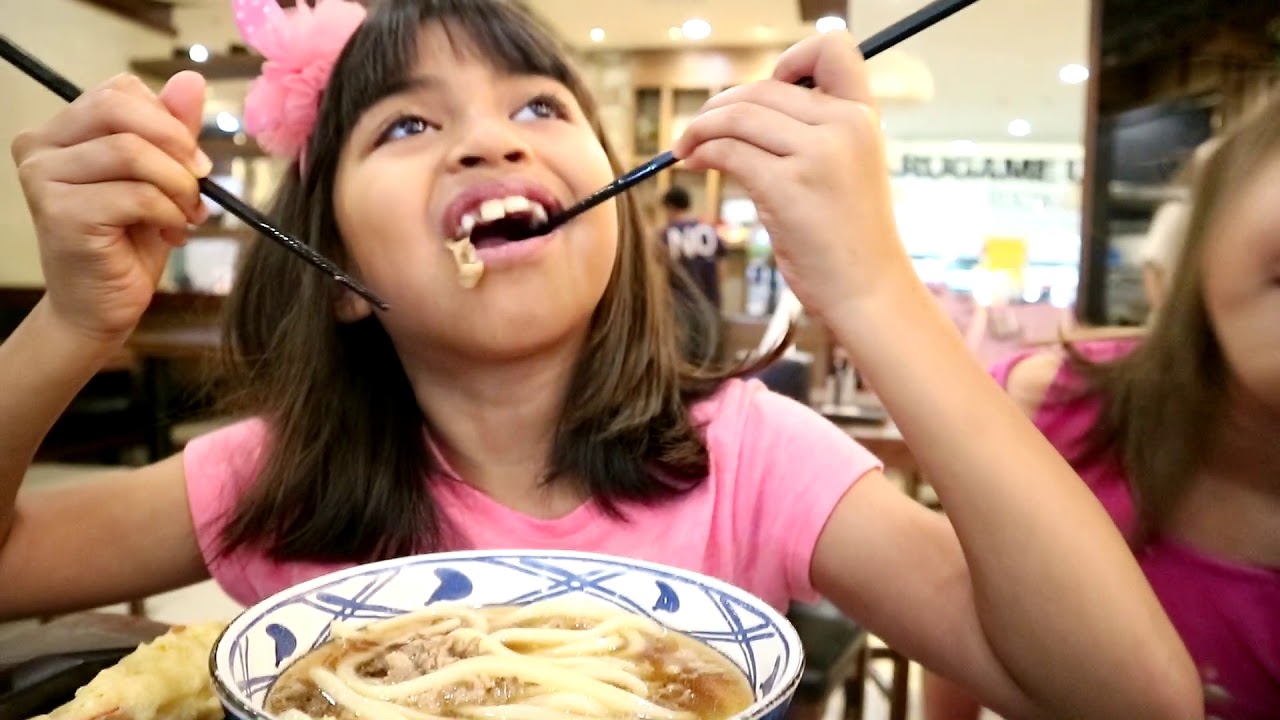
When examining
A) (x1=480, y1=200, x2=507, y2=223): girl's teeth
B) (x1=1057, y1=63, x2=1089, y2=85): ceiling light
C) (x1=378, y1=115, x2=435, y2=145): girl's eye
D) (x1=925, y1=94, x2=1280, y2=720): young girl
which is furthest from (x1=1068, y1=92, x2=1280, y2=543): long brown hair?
(x1=1057, y1=63, x2=1089, y2=85): ceiling light

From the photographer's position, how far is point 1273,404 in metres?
0.76

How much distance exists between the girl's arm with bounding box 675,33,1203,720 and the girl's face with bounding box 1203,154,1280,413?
0.71 ft

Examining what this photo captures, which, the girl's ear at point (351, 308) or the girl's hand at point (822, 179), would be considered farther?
the girl's ear at point (351, 308)

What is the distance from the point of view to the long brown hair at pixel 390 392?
927 mm

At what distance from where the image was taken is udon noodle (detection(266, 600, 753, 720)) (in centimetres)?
46

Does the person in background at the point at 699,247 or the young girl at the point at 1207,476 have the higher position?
the person in background at the point at 699,247

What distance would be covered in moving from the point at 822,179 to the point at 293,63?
669mm

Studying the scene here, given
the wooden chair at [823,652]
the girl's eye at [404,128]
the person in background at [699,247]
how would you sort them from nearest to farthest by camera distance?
1. the girl's eye at [404,128]
2. the wooden chair at [823,652]
3. the person in background at [699,247]

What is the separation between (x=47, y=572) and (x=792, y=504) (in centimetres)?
74

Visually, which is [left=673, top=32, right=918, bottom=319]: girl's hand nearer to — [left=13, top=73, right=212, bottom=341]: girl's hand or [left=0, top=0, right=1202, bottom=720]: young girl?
[left=0, top=0, right=1202, bottom=720]: young girl

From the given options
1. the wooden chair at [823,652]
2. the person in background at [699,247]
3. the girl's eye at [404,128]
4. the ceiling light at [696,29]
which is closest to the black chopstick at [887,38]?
the girl's eye at [404,128]

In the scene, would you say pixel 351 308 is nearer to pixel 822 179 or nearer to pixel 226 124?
pixel 822 179

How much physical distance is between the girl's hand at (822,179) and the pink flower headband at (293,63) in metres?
0.55

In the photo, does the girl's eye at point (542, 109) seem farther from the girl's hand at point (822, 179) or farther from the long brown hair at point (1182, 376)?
the long brown hair at point (1182, 376)
